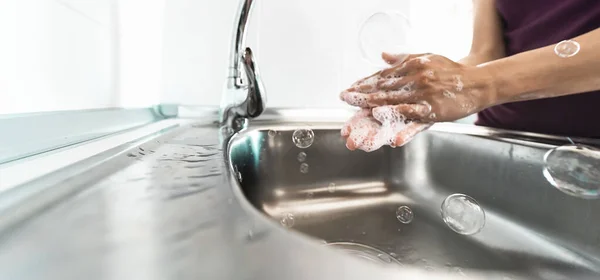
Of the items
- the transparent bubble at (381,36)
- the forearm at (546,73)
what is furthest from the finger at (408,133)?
the transparent bubble at (381,36)

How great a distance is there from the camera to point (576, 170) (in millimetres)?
447

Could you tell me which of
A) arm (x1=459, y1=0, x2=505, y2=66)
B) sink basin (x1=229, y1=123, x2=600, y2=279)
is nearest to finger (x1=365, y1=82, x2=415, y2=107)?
sink basin (x1=229, y1=123, x2=600, y2=279)

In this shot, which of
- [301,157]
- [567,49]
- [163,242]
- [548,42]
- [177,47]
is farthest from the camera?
[177,47]

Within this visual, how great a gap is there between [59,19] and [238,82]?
0.40 m

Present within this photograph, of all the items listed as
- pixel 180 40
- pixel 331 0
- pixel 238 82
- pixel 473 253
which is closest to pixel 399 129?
pixel 473 253

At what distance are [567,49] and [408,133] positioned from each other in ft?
0.69

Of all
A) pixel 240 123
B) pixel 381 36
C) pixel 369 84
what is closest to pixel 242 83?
pixel 240 123

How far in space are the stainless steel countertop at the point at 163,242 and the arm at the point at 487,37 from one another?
767 millimetres

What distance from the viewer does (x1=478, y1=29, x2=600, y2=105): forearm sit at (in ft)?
1.40

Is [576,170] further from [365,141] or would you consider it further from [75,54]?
[75,54]

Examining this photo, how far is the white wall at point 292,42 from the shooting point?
4.38 feet

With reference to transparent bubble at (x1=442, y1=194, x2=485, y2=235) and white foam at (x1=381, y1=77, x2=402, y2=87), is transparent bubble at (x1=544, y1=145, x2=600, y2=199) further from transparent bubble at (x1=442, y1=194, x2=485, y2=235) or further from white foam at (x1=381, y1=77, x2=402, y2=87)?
white foam at (x1=381, y1=77, x2=402, y2=87)

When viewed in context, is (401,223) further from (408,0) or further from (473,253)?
(408,0)

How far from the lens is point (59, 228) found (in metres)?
0.22
